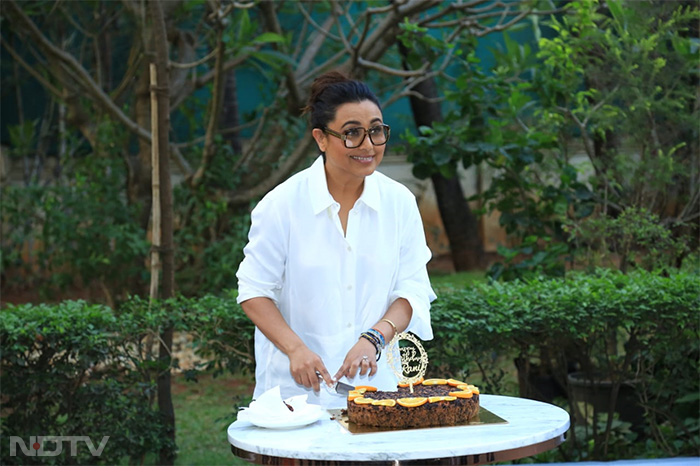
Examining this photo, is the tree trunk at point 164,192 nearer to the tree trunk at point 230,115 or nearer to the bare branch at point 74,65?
the bare branch at point 74,65

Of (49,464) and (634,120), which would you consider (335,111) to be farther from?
(634,120)

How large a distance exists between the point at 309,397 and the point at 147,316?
6.22 ft

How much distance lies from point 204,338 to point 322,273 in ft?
6.13

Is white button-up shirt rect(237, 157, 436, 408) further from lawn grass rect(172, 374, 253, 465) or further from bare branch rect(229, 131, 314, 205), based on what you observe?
bare branch rect(229, 131, 314, 205)

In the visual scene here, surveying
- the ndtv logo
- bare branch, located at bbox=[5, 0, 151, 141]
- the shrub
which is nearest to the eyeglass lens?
the shrub

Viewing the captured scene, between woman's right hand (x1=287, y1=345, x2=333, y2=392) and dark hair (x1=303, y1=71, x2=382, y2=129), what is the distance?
0.76 m

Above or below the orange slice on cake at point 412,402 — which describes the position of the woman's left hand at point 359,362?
above

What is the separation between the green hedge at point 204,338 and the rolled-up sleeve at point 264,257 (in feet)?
5.32

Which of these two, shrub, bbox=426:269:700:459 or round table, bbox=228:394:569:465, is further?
shrub, bbox=426:269:700:459

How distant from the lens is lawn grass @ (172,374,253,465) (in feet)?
18.9

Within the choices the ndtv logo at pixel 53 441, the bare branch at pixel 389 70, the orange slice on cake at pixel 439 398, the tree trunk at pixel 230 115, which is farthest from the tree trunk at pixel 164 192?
the tree trunk at pixel 230 115

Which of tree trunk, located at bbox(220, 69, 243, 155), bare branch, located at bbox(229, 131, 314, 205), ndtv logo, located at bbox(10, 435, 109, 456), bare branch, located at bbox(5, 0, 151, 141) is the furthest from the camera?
tree trunk, located at bbox(220, 69, 243, 155)

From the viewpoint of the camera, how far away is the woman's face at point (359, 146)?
2.84 metres

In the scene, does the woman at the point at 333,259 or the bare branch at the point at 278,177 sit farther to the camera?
the bare branch at the point at 278,177
